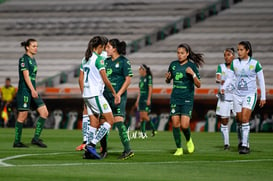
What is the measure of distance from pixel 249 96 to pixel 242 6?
2823 centimetres

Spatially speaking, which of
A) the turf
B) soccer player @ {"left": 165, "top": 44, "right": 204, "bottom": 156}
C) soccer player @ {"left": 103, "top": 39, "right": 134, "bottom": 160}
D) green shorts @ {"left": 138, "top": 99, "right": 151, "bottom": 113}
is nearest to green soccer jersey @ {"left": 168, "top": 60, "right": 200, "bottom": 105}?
soccer player @ {"left": 165, "top": 44, "right": 204, "bottom": 156}

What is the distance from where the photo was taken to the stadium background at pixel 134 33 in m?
34.6

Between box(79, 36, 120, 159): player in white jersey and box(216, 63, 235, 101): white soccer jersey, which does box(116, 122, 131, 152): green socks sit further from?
box(216, 63, 235, 101): white soccer jersey

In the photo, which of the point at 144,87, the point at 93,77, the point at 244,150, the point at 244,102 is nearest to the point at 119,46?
the point at 93,77

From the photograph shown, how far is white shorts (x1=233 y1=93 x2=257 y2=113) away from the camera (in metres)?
15.7

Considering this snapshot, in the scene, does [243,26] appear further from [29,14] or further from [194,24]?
[29,14]

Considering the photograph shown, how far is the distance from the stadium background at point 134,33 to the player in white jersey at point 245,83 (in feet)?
51.3

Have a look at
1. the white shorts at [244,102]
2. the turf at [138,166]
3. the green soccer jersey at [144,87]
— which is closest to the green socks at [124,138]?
the turf at [138,166]

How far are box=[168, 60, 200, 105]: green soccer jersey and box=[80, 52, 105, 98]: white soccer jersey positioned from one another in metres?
2.38

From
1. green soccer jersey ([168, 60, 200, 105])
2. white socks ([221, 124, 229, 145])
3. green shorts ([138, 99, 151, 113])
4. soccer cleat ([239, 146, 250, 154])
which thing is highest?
green soccer jersey ([168, 60, 200, 105])

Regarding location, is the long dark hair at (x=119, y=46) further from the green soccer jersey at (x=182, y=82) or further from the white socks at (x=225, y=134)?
the white socks at (x=225, y=134)

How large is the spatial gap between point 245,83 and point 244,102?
39 cm

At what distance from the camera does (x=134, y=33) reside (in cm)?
4150

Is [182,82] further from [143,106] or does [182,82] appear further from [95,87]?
[143,106]
